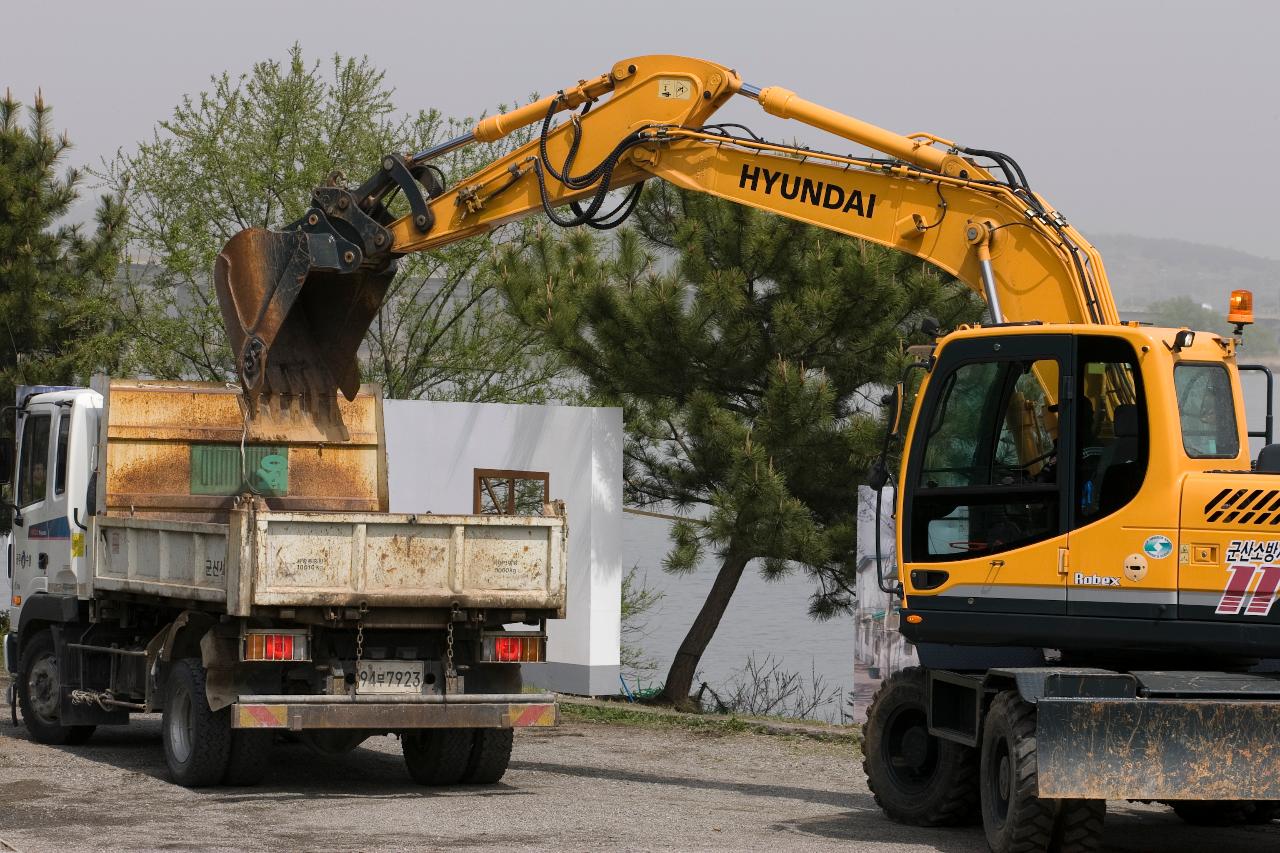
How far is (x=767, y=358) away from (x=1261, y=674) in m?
10.5

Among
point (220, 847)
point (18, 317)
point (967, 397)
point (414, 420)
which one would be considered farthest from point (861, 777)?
point (18, 317)

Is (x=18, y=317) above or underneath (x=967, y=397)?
above

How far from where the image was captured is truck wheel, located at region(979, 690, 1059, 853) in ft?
32.0

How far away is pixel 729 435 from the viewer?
64.7ft

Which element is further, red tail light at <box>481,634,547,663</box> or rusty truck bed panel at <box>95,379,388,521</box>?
rusty truck bed panel at <box>95,379,388,521</box>

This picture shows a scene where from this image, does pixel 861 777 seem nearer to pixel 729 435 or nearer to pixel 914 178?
pixel 914 178

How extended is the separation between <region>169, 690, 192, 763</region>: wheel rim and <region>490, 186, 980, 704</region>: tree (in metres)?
8.01

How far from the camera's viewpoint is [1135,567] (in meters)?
9.99

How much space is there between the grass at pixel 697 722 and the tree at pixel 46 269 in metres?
9.82

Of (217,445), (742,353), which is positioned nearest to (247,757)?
(217,445)

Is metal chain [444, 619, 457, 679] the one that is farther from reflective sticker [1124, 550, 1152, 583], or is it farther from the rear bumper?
reflective sticker [1124, 550, 1152, 583]

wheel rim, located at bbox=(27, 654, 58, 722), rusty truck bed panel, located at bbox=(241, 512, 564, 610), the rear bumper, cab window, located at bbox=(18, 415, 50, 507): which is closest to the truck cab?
cab window, located at bbox=(18, 415, 50, 507)

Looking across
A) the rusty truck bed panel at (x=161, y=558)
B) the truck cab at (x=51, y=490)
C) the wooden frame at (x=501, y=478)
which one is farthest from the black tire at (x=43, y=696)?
the wooden frame at (x=501, y=478)

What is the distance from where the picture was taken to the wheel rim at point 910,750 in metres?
11.5
